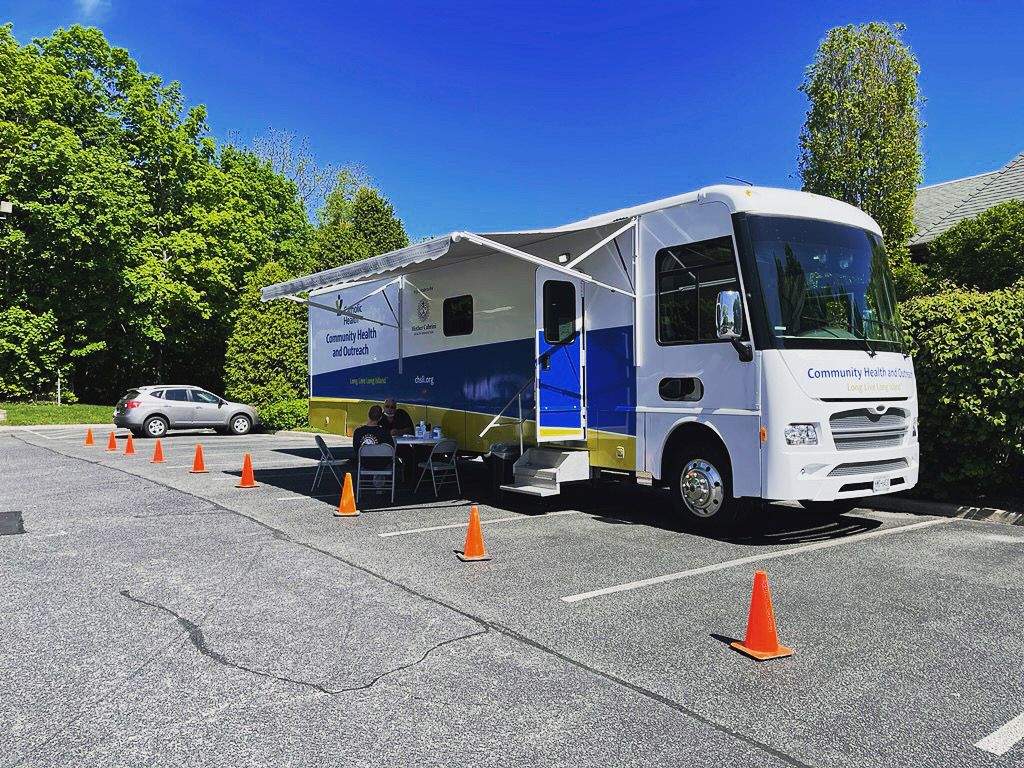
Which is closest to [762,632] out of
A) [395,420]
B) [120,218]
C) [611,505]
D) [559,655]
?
[559,655]

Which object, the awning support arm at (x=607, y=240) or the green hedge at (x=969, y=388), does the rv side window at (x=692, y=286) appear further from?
the green hedge at (x=969, y=388)

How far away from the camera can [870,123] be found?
16.8m

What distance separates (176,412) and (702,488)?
58.7 feet

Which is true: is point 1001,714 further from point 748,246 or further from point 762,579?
point 748,246

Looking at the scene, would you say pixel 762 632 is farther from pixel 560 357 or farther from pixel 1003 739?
pixel 560 357

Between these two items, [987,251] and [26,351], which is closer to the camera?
[987,251]

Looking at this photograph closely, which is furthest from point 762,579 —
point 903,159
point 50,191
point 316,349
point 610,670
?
point 50,191

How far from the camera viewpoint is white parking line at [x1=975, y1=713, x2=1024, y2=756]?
3.28 metres

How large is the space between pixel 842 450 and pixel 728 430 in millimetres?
1009

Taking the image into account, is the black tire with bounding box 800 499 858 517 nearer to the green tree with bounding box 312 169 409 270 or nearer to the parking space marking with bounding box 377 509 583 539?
the parking space marking with bounding box 377 509 583 539

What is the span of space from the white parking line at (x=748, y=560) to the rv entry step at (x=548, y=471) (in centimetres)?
238

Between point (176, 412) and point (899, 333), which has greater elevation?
point (899, 333)

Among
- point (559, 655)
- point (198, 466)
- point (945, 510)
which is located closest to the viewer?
point (559, 655)

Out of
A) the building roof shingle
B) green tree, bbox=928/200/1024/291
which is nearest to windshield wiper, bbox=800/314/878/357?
green tree, bbox=928/200/1024/291
